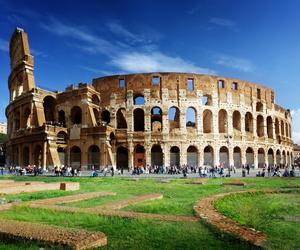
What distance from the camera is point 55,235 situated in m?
5.48

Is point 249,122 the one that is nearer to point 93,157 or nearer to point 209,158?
point 209,158

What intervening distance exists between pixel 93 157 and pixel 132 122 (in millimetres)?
6125

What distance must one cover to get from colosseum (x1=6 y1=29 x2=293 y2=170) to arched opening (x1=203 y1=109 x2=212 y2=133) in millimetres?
126

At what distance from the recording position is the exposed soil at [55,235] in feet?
17.0

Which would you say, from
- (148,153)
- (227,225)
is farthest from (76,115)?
(227,225)

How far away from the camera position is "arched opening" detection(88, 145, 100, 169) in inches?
1490

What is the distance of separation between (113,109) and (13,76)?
52.5 ft

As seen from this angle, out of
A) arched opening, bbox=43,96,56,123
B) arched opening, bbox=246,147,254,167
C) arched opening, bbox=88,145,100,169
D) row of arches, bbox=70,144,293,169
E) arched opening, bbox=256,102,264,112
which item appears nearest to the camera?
arched opening, bbox=88,145,100,169

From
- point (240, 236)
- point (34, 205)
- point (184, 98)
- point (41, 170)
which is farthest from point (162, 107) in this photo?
point (240, 236)

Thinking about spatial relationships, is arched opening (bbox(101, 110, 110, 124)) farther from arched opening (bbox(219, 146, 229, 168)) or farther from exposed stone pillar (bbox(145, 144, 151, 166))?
arched opening (bbox(219, 146, 229, 168))

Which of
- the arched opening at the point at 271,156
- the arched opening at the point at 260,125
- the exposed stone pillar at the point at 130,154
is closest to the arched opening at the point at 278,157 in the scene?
the arched opening at the point at 271,156

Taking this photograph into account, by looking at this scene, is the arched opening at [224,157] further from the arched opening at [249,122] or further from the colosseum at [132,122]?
the arched opening at [249,122]

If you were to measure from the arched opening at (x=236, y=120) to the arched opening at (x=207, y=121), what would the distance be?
337 centimetres

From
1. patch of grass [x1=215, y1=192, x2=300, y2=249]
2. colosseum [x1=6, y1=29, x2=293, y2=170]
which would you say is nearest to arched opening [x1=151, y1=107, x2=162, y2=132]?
colosseum [x1=6, y1=29, x2=293, y2=170]
